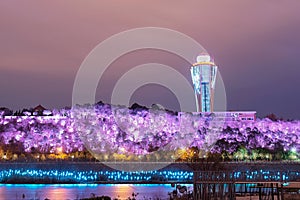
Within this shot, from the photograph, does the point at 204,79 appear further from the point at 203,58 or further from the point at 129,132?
the point at 129,132

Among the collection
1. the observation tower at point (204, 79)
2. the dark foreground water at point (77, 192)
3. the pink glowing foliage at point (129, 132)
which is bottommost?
the dark foreground water at point (77, 192)

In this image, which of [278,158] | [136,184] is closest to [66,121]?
[136,184]

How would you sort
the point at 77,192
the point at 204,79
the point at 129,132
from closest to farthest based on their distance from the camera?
the point at 77,192, the point at 129,132, the point at 204,79

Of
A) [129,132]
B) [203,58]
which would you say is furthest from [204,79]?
[129,132]

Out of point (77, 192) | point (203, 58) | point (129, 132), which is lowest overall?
point (77, 192)

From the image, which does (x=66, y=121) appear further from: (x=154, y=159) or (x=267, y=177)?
(x=267, y=177)

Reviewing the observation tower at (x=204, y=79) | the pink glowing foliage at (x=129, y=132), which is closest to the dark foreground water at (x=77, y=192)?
the pink glowing foliage at (x=129, y=132)

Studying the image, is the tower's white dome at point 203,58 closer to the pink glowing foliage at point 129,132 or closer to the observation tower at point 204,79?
the observation tower at point 204,79

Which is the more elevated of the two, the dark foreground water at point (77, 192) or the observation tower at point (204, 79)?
the observation tower at point (204, 79)
